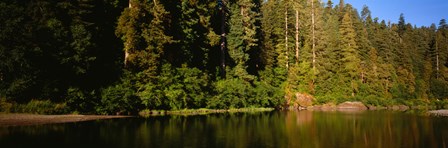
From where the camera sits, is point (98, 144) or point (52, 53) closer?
point (98, 144)

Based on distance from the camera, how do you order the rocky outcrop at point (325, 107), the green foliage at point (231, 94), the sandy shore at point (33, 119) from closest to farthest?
the sandy shore at point (33, 119)
the green foliage at point (231, 94)
the rocky outcrop at point (325, 107)

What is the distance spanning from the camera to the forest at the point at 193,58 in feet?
91.5

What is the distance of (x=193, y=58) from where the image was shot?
1864 inches

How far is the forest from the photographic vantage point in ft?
91.5

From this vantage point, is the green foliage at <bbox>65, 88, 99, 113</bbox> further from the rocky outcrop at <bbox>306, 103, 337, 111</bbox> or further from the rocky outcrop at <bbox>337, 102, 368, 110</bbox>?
the rocky outcrop at <bbox>337, 102, 368, 110</bbox>

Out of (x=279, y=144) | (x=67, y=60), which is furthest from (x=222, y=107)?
(x=279, y=144)

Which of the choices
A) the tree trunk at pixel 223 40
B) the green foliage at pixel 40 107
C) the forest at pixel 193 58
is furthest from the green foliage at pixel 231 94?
the green foliage at pixel 40 107

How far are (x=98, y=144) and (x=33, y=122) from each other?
10.9 metres

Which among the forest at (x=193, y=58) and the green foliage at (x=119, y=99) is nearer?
the forest at (x=193, y=58)

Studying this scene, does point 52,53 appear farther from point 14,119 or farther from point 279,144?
point 279,144

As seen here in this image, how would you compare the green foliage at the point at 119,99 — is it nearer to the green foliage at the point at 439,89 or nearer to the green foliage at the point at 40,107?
the green foliage at the point at 40,107

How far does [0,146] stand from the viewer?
46.3 feet

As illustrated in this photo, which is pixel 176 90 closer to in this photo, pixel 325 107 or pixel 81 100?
pixel 81 100

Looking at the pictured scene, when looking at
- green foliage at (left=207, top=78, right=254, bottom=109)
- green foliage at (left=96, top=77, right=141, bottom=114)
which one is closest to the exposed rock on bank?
green foliage at (left=207, top=78, right=254, bottom=109)
